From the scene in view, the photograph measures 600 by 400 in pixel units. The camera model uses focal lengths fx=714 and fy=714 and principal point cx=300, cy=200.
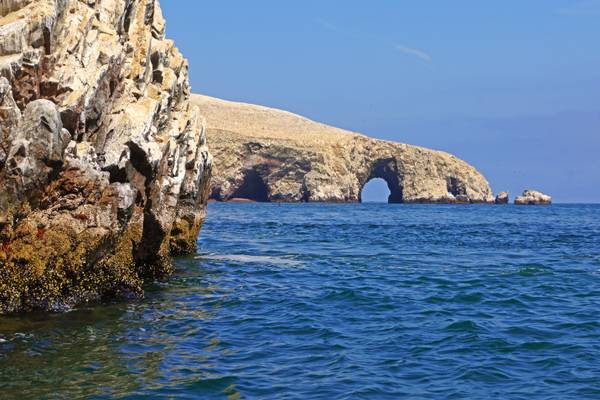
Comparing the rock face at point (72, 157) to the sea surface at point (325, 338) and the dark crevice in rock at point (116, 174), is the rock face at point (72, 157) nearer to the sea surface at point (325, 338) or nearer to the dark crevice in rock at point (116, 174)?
the dark crevice in rock at point (116, 174)

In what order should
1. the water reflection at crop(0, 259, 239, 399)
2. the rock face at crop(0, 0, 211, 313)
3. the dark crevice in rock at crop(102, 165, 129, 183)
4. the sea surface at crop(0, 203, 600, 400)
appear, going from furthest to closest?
1. the dark crevice in rock at crop(102, 165, 129, 183)
2. the rock face at crop(0, 0, 211, 313)
3. the sea surface at crop(0, 203, 600, 400)
4. the water reflection at crop(0, 259, 239, 399)

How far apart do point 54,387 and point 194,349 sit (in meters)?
3.79

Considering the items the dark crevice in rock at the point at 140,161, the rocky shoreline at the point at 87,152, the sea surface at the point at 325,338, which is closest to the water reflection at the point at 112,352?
the sea surface at the point at 325,338

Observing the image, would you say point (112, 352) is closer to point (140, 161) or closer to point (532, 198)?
point (140, 161)

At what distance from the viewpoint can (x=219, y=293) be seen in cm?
2397

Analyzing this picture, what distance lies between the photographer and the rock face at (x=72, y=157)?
16.6 metres

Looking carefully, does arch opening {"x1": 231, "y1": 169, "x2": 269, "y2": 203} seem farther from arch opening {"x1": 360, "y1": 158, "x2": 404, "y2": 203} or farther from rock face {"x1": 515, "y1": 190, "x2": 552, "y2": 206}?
rock face {"x1": 515, "y1": 190, "x2": 552, "y2": 206}

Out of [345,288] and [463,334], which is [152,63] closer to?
[345,288]

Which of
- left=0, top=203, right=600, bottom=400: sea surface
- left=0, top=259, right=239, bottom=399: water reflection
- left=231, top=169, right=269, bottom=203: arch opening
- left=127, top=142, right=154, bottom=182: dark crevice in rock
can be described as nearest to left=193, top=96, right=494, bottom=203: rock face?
left=231, top=169, right=269, bottom=203: arch opening

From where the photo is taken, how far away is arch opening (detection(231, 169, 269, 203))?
5935 inches

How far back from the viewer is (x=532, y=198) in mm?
176750

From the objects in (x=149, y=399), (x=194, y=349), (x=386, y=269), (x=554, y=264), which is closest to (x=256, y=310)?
(x=194, y=349)

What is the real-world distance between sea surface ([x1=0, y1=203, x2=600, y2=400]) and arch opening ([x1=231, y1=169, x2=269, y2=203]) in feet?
392

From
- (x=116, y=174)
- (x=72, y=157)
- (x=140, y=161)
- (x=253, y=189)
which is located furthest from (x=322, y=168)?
(x=72, y=157)
